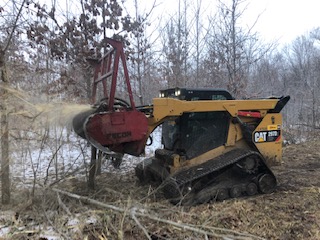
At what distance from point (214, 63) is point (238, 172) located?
7.94 meters

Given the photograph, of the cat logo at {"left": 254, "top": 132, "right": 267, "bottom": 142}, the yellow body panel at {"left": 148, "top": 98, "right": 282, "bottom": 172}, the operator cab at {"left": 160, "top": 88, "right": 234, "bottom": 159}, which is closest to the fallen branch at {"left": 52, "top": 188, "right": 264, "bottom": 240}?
the yellow body panel at {"left": 148, "top": 98, "right": 282, "bottom": 172}

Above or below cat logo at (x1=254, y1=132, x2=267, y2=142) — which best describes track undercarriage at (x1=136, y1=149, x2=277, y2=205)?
below

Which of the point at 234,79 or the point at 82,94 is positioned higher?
the point at 234,79

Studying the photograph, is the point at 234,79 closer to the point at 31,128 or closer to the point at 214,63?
the point at 214,63

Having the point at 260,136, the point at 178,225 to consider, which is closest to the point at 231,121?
the point at 260,136

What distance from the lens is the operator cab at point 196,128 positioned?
522cm

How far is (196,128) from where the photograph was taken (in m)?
5.27

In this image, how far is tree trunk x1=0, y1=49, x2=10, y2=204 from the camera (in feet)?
14.6

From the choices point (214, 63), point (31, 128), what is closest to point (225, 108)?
point (31, 128)

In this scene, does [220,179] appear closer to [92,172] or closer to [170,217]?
[170,217]

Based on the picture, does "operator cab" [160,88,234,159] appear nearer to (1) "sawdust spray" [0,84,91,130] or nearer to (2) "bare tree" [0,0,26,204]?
(1) "sawdust spray" [0,84,91,130]

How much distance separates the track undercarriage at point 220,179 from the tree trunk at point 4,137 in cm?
223

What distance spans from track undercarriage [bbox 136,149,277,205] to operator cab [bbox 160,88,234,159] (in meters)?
0.28

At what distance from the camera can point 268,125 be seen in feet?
18.8
